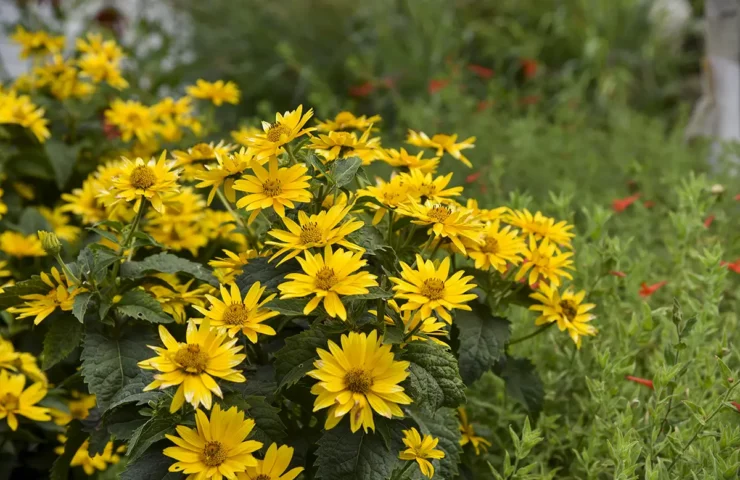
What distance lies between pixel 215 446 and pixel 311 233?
1.07 feet

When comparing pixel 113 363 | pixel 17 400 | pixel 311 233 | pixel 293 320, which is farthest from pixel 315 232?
pixel 17 400

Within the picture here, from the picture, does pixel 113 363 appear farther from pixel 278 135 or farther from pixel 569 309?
pixel 569 309

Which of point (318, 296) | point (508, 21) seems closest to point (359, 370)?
point (318, 296)

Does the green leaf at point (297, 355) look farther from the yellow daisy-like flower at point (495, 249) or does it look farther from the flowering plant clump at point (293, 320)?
the yellow daisy-like flower at point (495, 249)

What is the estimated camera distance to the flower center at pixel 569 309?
1346 mm

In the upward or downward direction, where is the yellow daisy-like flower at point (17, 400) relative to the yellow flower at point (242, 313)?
downward

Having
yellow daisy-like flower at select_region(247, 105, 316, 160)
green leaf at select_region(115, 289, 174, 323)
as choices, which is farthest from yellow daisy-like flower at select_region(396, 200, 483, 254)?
green leaf at select_region(115, 289, 174, 323)

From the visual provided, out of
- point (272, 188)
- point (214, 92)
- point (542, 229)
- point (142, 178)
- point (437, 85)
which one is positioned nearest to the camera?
point (272, 188)

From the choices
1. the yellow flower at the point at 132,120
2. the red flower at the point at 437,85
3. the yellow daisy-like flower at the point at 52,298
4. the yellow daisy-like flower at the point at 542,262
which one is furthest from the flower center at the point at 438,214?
the red flower at the point at 437,85

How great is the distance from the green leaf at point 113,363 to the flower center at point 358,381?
14.2 inches

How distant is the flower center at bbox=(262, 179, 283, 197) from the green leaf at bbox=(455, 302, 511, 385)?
378mm

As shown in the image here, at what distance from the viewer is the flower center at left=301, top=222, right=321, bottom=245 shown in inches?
43.4

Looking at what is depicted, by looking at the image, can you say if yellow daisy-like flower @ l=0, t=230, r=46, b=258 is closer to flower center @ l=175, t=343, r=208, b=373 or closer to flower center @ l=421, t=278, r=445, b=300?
flower center @ l=175, t=343, r=208, b=373

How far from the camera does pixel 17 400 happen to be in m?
1.47
